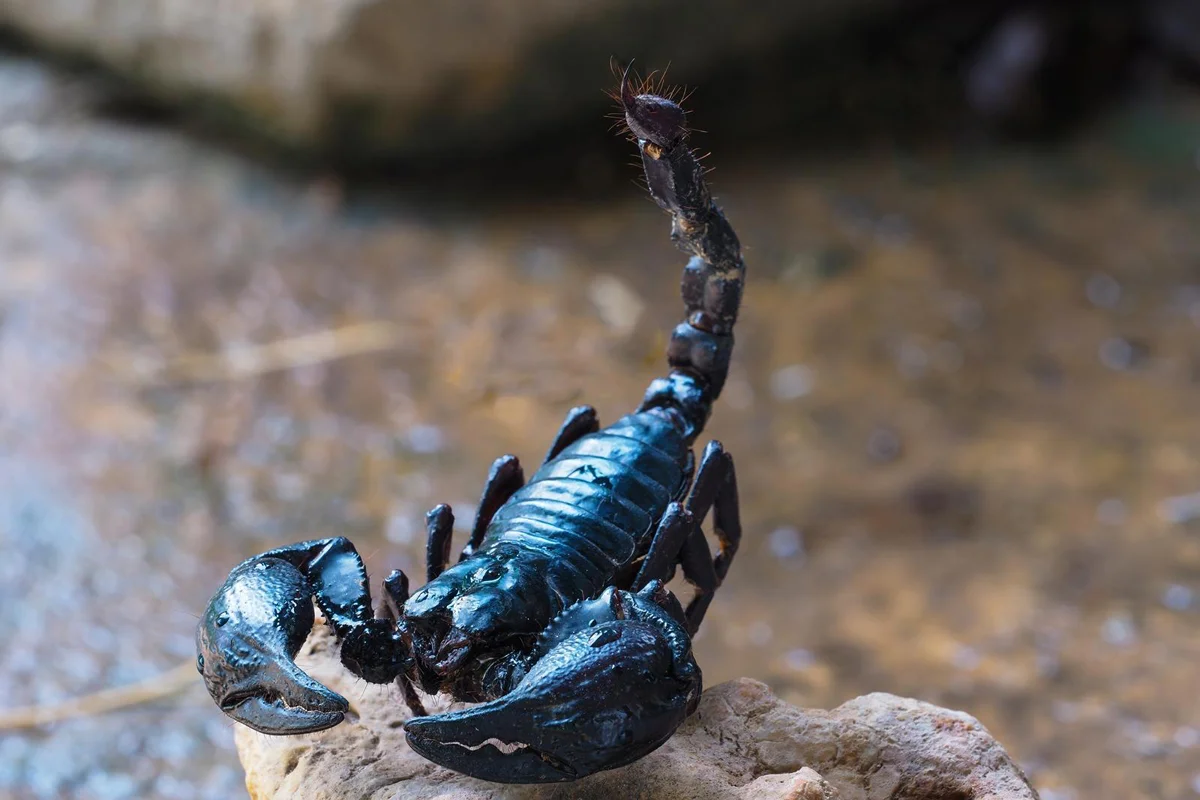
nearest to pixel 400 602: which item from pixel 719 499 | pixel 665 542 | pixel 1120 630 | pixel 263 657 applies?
pixel 263 657

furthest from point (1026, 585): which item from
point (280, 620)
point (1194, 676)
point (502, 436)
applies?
point (280, 620)

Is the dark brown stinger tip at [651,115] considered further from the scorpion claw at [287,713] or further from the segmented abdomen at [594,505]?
the scorpion claw at [287,713]

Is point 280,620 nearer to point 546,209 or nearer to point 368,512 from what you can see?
point 368,512

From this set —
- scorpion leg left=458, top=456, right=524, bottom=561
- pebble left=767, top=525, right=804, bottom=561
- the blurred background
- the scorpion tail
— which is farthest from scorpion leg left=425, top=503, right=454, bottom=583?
pebble left=767, top=525, right=804, bottom=561

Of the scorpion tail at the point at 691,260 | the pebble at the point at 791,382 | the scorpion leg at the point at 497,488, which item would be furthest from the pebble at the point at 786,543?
the scorpion leg at the point at 497,488

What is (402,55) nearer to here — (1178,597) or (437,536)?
(437,536)

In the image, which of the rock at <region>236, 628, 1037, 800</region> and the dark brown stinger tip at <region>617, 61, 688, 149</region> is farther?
the dark brown stinger tip at <region>617, 61, 688, 149</region>

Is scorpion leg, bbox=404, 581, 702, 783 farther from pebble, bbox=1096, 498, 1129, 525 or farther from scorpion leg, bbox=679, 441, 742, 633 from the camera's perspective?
pebble, bbox=1096, 498, 1129, 525
